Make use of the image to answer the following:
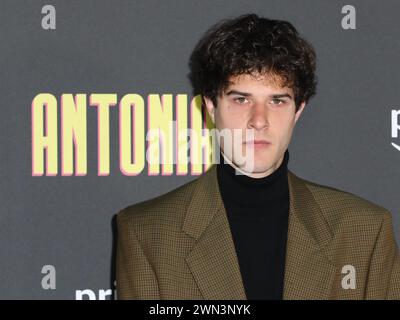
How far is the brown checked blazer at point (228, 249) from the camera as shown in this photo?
5.86 ft

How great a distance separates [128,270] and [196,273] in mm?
182

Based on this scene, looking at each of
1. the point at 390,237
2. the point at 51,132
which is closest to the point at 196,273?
the point at 390,237

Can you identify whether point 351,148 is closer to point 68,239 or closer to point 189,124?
point 189,124

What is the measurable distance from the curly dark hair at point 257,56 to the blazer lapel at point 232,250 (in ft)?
0.87

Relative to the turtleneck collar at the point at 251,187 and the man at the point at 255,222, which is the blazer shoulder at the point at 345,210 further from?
the turtleneck collar at the point at 251,187

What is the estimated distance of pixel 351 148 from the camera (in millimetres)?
2273

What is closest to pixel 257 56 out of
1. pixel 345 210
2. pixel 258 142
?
pixel 258 142

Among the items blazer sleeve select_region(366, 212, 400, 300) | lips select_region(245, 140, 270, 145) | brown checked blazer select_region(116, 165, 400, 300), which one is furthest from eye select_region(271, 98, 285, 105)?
blazer sleeve select_region(366, 212, 400, 300)

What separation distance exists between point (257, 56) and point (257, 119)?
167 mm

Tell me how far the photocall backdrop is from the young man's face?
1.43 ft

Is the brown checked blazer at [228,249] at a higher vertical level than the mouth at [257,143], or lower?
lower

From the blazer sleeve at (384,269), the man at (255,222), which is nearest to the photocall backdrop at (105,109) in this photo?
the man at (255,222)

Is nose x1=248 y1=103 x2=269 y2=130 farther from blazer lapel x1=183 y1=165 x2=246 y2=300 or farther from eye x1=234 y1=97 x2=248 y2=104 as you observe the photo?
blazer lapel x1=183 y1=165 x2=246 y2=300

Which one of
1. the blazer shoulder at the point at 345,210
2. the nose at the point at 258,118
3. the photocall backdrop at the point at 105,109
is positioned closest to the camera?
the nose at the point at 258,118
